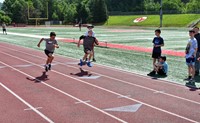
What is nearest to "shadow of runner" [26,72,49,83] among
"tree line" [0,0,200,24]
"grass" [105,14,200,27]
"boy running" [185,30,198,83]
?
"boy running" [185,30,198,83]

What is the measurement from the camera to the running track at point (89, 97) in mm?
8039

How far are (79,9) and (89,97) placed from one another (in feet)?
317

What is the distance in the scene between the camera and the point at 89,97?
9.97 m

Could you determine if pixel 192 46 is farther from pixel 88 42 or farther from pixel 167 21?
pixel 167 21

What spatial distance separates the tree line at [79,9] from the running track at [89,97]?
3027 inches

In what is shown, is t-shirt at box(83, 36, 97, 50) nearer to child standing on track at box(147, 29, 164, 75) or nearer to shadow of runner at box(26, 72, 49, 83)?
shadow of runner at box(26, 72, 49, 83)

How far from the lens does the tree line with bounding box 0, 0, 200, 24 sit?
98.6m

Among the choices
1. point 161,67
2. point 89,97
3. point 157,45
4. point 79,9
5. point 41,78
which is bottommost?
point 89,97

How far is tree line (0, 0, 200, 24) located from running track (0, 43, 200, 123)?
76891 mm

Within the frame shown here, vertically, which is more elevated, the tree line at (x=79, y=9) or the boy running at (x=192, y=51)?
the tree line at (x=79, y=9)

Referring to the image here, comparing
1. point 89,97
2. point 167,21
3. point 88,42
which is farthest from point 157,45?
point 167,21

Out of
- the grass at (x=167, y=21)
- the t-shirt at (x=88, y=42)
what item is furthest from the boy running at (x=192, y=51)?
the grass at (x=167, y=21)

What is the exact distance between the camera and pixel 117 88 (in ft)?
36.9

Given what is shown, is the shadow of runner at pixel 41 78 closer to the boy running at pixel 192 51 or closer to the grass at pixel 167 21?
the boy running at pixel 192 51
